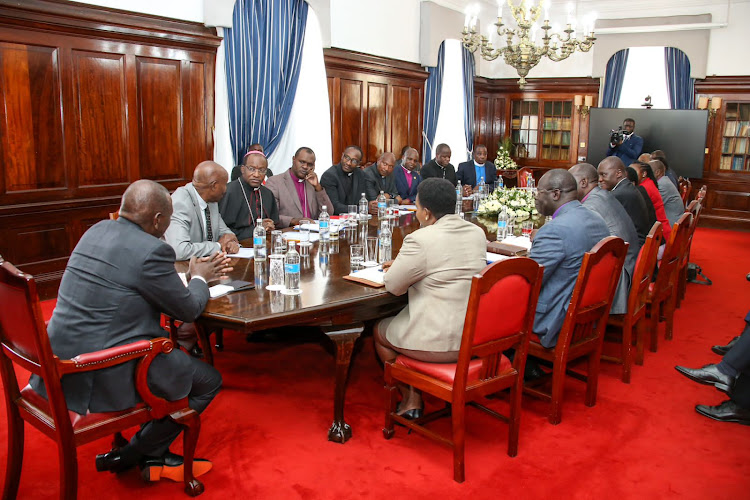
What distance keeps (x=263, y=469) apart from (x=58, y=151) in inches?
155

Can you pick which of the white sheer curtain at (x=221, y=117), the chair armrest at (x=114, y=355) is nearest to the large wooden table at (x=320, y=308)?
the chair armrest at (x=114, y=355)

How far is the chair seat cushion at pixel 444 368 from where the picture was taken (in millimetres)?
2768

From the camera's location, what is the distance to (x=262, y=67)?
7191 millimetres

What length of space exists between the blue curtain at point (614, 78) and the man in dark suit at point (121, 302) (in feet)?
34.1

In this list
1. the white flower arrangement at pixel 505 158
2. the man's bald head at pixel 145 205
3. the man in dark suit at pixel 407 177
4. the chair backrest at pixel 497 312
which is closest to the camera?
the man's bald head at pixel 145 205

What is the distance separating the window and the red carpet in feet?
26.9

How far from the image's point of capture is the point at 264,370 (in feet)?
13.0

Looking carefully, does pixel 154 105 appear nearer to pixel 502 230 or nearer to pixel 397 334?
pixel 502 230

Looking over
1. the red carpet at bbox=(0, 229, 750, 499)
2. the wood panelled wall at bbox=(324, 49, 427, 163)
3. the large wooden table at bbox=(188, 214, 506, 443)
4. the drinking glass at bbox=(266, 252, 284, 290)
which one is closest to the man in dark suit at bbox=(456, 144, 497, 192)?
the wood panelled wall at bbox=(324, 49, 427, 163)

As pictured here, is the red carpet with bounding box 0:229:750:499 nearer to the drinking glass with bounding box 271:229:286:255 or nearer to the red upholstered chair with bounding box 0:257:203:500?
the red upholstered chair with bounding box 0:257:203:500

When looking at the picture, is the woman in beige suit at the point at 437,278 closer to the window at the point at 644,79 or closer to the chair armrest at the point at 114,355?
the chair armrest at the point at 114,355

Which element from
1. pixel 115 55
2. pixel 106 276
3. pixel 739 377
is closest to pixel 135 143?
pixel 115 55

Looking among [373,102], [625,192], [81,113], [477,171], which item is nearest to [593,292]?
[625,192]

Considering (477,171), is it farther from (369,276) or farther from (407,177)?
(369,276)
